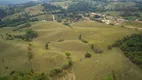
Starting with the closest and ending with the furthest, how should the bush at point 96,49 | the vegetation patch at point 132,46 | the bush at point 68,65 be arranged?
the bush at point 68,65
the vegetation patch at point 132,46
the bush at point 96,49

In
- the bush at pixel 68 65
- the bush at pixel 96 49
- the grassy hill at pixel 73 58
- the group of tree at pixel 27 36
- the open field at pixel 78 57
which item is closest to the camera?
the grassy hill at pixel 73 58

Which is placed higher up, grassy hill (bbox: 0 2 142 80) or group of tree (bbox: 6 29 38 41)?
grassy hill (bbox: 0 2 142 80)

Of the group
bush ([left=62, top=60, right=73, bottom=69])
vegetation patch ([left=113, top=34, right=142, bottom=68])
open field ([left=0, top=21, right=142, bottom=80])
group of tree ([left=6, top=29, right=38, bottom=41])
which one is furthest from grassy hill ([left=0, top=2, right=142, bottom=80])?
group of tree ([left=6, top=29, right=38, bottom=41])

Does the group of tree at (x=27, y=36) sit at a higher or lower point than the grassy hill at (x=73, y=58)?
lower

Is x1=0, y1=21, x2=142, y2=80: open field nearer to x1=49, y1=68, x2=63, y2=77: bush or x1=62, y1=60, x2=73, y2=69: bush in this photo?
x1=62, y1=60, x2=73, y2=69: bush

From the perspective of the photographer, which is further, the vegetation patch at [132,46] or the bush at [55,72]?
the vegetation patch at [132,46]

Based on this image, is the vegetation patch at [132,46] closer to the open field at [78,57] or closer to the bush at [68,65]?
the open field at [78,57]

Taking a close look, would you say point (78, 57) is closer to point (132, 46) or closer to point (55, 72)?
point (55, 72)

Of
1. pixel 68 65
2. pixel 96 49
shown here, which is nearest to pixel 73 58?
pixel 68 65

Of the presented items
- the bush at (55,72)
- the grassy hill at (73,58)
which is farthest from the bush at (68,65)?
the bush at (55,72)

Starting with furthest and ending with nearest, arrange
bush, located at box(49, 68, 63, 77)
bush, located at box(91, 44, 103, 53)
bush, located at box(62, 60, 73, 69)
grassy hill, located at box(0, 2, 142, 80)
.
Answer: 1. bush, located at box(91, 44, 103, 53)
2. bush, located at box(62, 60, 73, 69)
3. grassy hill, located at box(0, 2, 142, 80)
4. bush, located at box(49, 68, 63, 77)

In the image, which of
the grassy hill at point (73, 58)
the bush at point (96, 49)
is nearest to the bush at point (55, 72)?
the grassy hill at point (73, 58)
